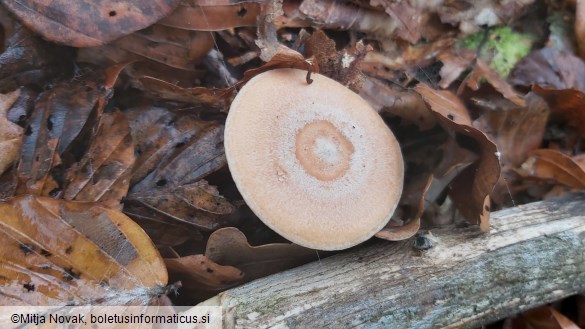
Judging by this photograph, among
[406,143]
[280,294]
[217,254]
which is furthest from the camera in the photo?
[406,143]

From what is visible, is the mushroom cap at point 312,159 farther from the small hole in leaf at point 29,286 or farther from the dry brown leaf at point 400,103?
the small hole in leaf at point 29,286

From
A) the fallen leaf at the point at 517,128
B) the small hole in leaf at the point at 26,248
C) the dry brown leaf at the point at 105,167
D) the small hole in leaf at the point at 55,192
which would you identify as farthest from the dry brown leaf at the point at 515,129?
the small hole in leaf at the point at 26,248

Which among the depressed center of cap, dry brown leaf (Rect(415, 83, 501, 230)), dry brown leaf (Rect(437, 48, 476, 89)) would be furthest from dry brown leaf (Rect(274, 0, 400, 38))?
the depressed center of cap

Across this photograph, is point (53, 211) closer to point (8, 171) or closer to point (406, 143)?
point (8, 171)

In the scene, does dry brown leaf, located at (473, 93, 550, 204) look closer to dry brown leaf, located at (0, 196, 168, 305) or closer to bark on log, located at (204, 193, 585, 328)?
bark on log, located at (204, 193, 585, 328)

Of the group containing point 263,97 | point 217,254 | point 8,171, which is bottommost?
point 217,254

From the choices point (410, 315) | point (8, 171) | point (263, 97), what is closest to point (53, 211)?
point (8, 171)
